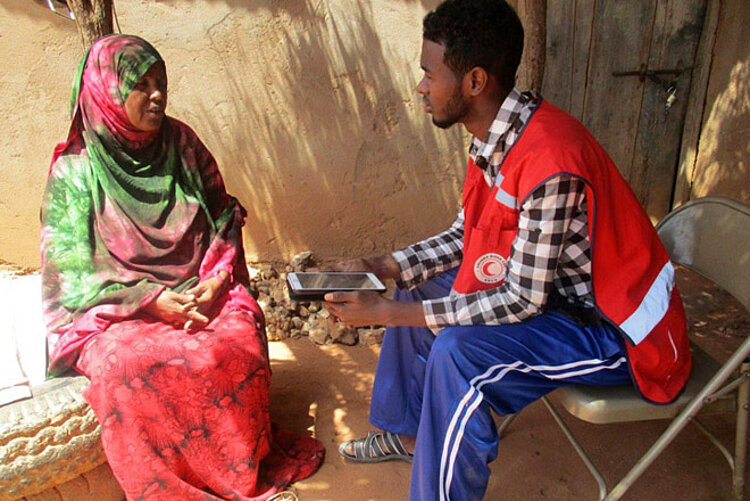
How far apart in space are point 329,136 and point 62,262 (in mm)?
2498

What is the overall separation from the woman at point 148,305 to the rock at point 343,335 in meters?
1.33

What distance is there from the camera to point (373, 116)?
4.47 metres

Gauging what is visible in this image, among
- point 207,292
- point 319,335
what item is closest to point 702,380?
point 207,292

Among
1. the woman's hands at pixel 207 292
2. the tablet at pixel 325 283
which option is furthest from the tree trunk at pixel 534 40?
the woman's hands at pixel 207 292

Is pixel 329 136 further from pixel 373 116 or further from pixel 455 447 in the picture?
pixel 455 447

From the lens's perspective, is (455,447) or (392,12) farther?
(392,12)

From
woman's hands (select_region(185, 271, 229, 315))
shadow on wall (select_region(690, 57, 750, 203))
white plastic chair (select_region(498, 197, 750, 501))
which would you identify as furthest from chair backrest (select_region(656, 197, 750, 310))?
shadow on wall (select_region(690, 57, 750, 203))

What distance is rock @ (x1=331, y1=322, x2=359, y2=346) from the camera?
12.9ft

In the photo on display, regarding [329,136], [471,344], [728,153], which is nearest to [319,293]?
[471,344]

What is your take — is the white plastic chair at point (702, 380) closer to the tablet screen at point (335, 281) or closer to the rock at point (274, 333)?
the tablet screen at point (335, 281)

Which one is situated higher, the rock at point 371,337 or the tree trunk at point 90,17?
the tree trunk at point 90,17

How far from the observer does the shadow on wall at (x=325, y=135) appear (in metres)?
4.28

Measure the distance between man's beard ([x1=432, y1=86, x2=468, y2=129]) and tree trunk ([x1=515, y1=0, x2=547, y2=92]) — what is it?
5.18 ft

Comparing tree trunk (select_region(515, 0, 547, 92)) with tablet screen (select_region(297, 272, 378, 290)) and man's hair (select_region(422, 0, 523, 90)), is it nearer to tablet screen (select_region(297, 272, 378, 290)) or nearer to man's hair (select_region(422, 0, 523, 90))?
man's hair (select_region(422, 0, 523, 90))
